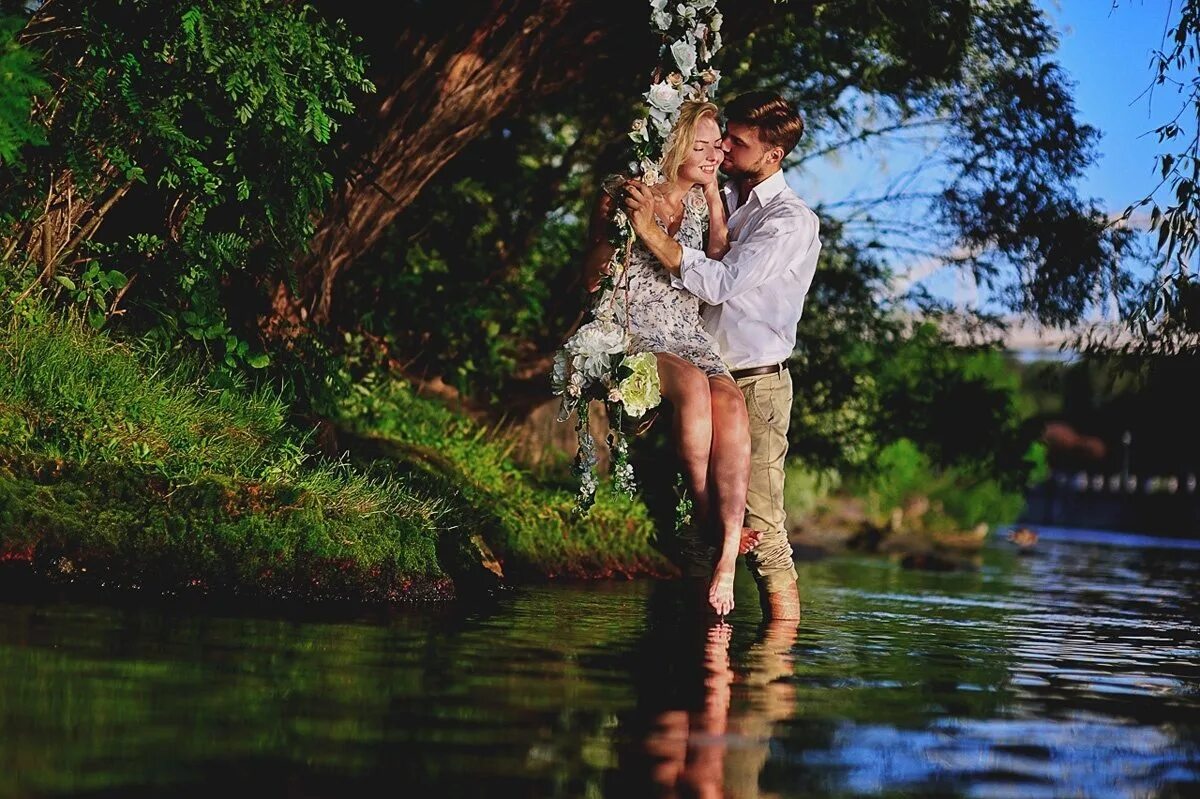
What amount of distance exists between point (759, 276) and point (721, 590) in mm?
1421

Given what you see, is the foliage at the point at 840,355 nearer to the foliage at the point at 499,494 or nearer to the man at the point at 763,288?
the foliage at the point at 499,494

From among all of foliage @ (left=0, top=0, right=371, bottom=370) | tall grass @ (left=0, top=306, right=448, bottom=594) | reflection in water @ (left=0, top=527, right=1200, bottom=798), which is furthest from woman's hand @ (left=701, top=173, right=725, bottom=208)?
tall grass @ (left=0, top=306, right=448, bottom=594)

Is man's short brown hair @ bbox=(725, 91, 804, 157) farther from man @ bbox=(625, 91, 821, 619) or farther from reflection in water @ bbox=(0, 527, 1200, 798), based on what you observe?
reflection in water @ bbox=(0, 527, 1200, 798)

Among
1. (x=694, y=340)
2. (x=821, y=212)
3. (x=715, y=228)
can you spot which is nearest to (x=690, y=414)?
(x=694, y=340)

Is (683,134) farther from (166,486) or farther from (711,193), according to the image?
(166,486)

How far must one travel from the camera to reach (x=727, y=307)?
831 cm

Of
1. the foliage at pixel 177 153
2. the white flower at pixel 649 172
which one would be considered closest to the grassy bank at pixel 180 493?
the foliage at pixel 177 153

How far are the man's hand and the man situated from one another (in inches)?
7.6

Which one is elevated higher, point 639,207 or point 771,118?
point 771,118

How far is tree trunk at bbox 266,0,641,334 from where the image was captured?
11.2 meters

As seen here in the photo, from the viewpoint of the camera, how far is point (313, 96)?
9133mm

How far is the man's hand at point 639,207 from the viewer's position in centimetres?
782

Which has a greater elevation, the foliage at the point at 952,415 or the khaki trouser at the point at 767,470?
the foliage at the point at 952,415

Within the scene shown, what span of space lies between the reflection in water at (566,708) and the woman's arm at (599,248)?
154cm
